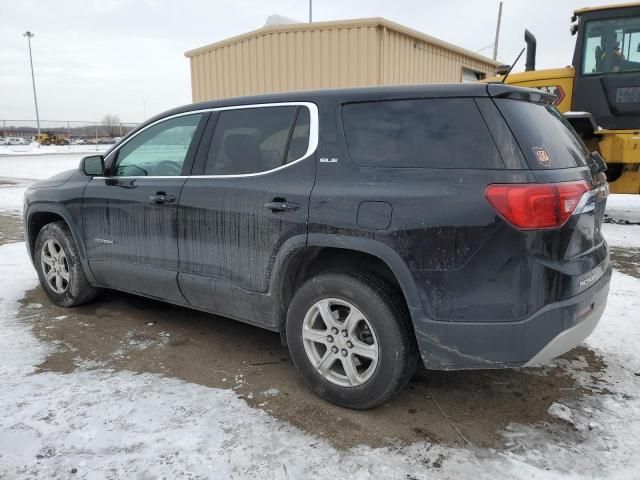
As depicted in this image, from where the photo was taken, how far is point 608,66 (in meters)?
7.57

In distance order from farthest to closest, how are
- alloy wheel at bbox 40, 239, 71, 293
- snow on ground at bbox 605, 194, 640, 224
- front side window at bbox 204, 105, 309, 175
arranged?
snow on ground at bbox 605, 194, 640, 224, alloy wheel at bbox 40, 239, 71, 293, front side window at bbox 204, 105, 309, 175

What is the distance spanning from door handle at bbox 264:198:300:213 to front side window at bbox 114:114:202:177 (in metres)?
0.98

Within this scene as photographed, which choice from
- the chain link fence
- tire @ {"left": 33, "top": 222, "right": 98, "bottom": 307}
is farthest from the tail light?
the chain link fence

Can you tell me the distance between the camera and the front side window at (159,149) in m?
3.63

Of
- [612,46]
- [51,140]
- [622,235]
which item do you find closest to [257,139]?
[622,235]

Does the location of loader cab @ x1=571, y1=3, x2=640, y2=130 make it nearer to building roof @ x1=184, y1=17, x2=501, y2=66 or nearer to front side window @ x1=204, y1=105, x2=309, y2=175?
building roof @ x1=184, y1=17, x2=501, y2=66

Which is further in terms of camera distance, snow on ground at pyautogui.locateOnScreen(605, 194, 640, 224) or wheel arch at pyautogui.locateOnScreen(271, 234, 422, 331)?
snow on ground at pyautogui.locateOnScreen(605, 194, 640, 224)

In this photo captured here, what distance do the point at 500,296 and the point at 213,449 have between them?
5.11 ft

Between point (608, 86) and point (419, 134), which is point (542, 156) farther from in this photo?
point (608, 86)

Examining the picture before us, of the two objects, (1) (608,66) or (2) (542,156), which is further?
(1) (608,66)

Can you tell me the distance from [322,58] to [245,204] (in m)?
10.4

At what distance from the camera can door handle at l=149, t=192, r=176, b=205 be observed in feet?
11.5

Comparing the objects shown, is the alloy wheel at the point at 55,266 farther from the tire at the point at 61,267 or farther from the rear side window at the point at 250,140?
the rear side window at the point at 250,140

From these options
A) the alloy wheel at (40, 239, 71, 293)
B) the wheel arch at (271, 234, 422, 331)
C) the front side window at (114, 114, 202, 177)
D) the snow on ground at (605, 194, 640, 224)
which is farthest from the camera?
the snow on ground at (605, 194, 640, 224)
